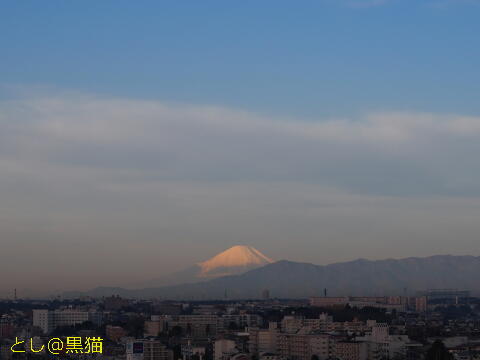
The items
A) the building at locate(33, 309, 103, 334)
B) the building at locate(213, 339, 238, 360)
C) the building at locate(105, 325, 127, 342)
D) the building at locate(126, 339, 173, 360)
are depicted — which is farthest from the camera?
the building at locate(33, 309, 103, 334)

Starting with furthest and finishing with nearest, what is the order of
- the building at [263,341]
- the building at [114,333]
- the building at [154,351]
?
the building at [114,333] < the building at [263,341] < the building at [154,351]

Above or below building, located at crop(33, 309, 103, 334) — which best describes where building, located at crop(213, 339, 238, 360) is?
below

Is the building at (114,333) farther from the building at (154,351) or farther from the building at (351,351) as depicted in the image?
the building at (351,351)

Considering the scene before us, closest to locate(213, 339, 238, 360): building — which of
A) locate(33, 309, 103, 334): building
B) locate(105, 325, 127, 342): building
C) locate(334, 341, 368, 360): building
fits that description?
locate(334, 341, 368, 360): building

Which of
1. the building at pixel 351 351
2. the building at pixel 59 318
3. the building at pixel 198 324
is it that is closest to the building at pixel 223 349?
the building at pixel 351 351

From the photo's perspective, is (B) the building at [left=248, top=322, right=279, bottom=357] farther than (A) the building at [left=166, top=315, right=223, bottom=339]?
No

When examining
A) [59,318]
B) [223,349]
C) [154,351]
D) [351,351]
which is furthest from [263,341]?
[59,318]

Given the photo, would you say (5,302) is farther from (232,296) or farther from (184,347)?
(184,347)

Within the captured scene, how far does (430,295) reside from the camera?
135 metres

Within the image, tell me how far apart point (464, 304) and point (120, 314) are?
39879 millimetres

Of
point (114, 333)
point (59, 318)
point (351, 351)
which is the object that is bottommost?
point (351, 351)

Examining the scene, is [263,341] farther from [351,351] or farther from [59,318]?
[59,318]

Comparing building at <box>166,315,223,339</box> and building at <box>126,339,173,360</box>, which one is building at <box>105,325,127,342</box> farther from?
building at <box>126,339,173,360</box>

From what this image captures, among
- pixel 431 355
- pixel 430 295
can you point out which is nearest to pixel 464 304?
pixel 430 295
